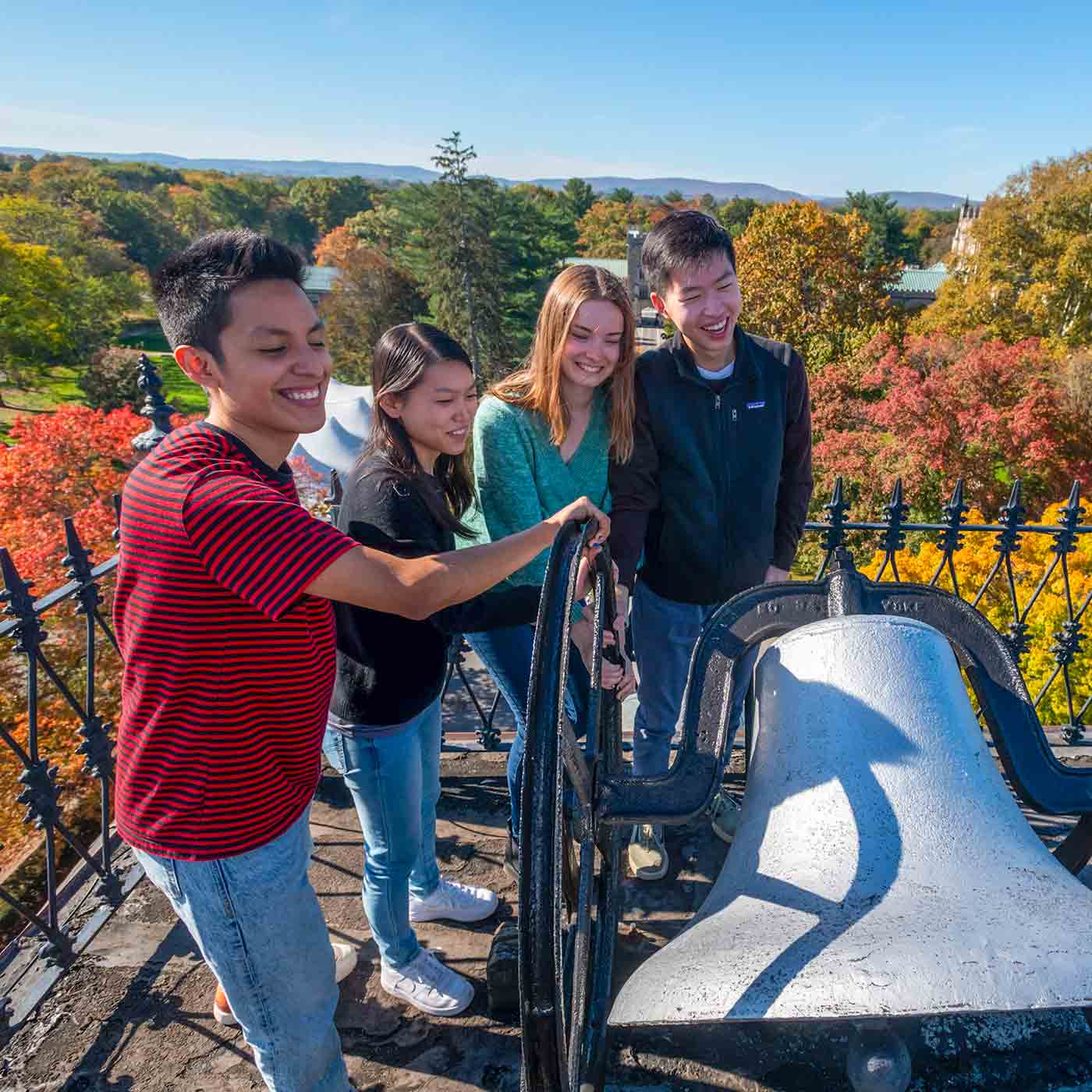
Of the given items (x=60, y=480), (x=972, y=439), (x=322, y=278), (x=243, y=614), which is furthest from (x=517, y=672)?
(x=322, y=278)

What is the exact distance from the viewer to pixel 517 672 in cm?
245

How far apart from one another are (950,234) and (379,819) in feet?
301

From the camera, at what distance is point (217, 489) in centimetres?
128

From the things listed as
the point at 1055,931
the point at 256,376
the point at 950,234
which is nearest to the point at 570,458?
the point at 256,376

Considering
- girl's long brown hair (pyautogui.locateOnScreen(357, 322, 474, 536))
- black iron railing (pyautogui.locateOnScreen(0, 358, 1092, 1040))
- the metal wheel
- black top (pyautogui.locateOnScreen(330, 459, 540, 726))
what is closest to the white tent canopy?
black iron railing (pyautogui.locateOnScreen(0, 358, 1092, 1040))

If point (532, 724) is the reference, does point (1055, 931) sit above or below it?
below

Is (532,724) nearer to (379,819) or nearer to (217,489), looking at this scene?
(217,489)

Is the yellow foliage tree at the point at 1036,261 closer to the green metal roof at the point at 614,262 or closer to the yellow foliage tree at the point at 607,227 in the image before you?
the green metal roof at the point at 614,262

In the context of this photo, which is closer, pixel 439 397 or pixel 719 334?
pixel 439 397

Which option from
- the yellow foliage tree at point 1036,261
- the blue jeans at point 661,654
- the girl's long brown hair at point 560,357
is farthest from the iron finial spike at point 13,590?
the yellow foliage tree at point 1036,261

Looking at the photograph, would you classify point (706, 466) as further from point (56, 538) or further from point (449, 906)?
point (56, 538)

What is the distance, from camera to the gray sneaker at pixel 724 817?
2.90 m

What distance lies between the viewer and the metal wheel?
91cm

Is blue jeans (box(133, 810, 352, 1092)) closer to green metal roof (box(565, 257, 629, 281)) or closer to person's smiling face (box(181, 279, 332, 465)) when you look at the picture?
person's smiling face (box(181, 279, 332, 465))
